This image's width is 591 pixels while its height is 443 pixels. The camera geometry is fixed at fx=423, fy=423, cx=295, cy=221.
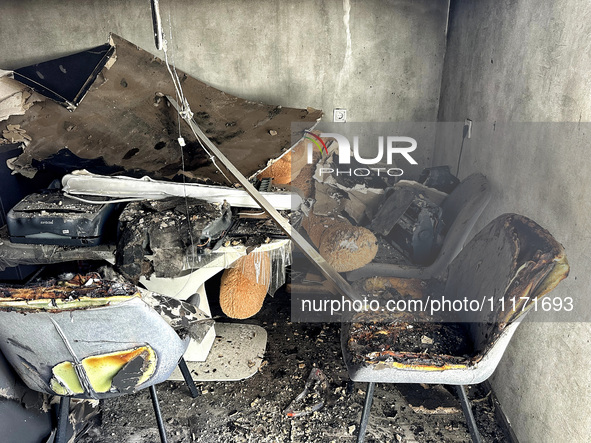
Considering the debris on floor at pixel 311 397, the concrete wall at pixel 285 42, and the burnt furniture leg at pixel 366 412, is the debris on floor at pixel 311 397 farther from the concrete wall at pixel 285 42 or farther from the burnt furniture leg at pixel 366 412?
the concrete wall at pixel 285 42

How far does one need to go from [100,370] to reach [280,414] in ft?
3.54

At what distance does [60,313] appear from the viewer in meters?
1.22

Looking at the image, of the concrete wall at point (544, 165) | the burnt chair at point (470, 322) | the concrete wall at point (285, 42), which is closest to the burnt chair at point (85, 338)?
the burnt chair at point (470, 322)

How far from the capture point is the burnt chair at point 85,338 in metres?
1.21

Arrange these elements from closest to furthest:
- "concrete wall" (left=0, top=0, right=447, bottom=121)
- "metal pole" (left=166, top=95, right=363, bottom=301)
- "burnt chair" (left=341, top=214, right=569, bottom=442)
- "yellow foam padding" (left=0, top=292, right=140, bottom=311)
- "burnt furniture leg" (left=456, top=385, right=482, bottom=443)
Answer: "yellow foam padding" (left=0, top=292, right=140, bottom=311) → "burnt chair" (left=341, top=214, right=569, bottom=442) → "burnt furniture leg" (left=456, top=385, right=482, bottom=443) → "metal pole" (left=166, top=95, right=363, bottom=301) → "concrete wall" (left=0, top=0, right=447, bottom=121)

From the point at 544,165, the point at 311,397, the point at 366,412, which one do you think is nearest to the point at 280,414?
the point at 311,397

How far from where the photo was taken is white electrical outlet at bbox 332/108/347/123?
3785mm

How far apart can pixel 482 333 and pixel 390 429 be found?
824 mm

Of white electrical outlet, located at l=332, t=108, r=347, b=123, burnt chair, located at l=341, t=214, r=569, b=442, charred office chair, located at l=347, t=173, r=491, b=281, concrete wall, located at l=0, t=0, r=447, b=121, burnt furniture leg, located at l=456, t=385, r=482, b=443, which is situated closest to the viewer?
burnt chair, located at l=341, t=214, r=569, b=442

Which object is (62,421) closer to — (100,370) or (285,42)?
(100,370)

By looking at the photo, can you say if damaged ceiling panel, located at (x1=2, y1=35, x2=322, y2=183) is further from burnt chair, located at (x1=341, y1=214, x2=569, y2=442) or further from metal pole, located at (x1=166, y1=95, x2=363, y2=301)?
burnt chair, located at (x1=341, y1=214, x2=569, y2=442)

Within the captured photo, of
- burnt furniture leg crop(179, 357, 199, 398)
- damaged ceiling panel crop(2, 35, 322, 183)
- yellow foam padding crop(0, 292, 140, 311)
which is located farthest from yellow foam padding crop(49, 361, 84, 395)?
damaged ceiling panel crop(2, 35, 322, 183)

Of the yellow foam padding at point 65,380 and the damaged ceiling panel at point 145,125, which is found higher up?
the damaged ceiling panel at point 145,125

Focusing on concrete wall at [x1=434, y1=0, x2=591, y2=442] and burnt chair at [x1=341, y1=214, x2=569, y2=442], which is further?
concrete wall at [x1=434, y1=0, x2=591, y2=442]
